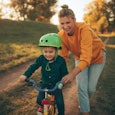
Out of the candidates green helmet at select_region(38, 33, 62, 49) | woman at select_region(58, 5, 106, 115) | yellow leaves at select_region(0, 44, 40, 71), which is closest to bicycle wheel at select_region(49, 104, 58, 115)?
woman at select_region(58, 5, 106, 115)

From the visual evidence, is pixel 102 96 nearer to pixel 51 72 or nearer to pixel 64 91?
pixel 64 91

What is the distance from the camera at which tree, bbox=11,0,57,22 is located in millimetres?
55062

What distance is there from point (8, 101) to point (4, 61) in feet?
18.6

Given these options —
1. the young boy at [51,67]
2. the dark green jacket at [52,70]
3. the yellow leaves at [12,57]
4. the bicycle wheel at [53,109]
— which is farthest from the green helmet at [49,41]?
the yellow leaves at [12,57]

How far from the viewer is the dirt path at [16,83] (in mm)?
7114

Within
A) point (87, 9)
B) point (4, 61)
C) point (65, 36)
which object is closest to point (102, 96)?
point (65, 36)

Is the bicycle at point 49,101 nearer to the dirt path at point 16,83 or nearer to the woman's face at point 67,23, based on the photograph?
the woman's face at point 67,23

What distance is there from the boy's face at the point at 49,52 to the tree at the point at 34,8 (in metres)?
51.2

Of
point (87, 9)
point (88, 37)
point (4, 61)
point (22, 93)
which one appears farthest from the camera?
point (87, 9)

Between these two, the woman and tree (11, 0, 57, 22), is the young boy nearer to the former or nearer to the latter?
the woman

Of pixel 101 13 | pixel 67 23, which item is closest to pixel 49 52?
pixel 67 23

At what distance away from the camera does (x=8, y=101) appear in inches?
289

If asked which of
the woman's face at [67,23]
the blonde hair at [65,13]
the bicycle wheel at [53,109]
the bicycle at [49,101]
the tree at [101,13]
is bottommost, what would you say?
the tree at [101,13]

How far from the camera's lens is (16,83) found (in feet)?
30.3
